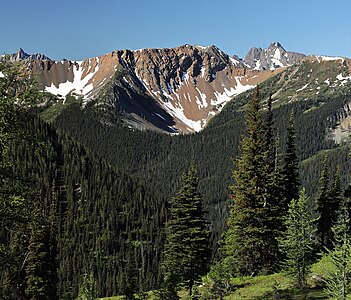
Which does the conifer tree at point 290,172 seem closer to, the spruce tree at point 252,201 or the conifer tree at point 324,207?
the spruce tree at point 252,201

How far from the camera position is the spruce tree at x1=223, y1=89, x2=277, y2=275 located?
3369 centimetres

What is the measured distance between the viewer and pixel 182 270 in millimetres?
34938

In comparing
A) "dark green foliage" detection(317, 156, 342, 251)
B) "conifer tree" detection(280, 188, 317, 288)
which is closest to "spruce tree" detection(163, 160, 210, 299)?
"conifer tree" detection(280, 188, 317, 288)

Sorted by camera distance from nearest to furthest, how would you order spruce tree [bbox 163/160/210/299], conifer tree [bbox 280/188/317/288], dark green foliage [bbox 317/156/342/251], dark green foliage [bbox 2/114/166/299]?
conifer tree [bbox 280/188/317/288] < spruce tree [bbox 163/160/210/299] < dark green foliage [bbox 317/156/342/251] < dark green foliage [bbox 2/114/166/299]

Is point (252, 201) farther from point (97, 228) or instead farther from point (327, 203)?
point (97, 228)

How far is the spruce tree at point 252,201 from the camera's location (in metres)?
33.7

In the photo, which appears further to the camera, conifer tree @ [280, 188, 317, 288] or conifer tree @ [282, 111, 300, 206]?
conifer tree @ [282, 111, 300, 206]

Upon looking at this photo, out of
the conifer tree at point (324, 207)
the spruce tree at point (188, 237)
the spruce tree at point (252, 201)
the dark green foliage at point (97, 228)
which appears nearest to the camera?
the spruce tree at point (252, 201)

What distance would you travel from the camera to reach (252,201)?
34.0 m

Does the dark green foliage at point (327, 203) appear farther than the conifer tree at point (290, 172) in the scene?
Yes

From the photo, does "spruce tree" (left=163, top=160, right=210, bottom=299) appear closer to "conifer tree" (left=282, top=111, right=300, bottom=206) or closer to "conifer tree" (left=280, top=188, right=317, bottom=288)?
"conifer tree" (left=280, top=188, right=317, bottom=288)

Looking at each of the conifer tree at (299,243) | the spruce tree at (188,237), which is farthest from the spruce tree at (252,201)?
→ the conifer tree at (299,243)

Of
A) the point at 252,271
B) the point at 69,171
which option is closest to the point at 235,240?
the point at 252,271

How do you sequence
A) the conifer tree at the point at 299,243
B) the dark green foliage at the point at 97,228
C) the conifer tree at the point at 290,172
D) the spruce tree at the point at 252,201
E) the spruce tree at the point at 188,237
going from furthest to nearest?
the dark green foliage at the point at 97,228 < the conifer tree at the point at 290,172 < the spruce tree at the point at 188,237 < the spruce tree at the point at 252,201 < the conifer tree at the point at 299,243
